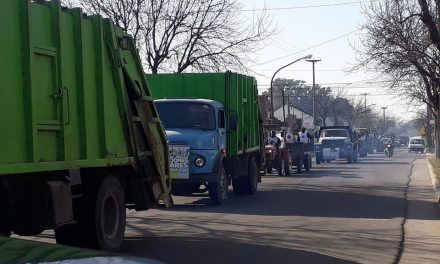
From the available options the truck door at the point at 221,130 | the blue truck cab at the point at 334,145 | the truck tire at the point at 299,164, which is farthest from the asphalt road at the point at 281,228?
the blue truck cab at the point at 334,145

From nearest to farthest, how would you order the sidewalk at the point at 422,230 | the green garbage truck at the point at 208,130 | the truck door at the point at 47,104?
the truck door at the point at 47,104
the sidewalk at the point at 422,230
the green garbage truck at the point at 208,130

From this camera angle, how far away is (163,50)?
29.4 metres

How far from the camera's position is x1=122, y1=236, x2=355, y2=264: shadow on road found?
971 centimetres

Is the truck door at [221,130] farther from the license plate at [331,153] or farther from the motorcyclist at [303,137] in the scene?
the license plate at [331,153]

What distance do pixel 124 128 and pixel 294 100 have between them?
121m

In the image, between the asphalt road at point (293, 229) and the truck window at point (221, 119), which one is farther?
the truck window at point (221, 119)

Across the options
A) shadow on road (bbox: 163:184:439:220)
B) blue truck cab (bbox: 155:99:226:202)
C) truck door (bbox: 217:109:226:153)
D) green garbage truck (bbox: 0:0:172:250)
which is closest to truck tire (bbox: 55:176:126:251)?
green garbage truck (bbox: 0:0:172:250)

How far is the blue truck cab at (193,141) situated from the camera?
53.2ft

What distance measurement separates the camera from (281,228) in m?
13.1

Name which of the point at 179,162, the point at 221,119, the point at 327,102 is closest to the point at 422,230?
the point at 179,162

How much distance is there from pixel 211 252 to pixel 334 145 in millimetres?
34533

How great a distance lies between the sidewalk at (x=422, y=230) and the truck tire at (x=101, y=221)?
374 cm

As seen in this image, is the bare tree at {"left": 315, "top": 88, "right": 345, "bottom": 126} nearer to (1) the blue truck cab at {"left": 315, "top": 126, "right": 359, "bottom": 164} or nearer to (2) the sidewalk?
(1) the blue truck cab at {"left": 315, "top": 126, "right": 359, "bottom": 164}

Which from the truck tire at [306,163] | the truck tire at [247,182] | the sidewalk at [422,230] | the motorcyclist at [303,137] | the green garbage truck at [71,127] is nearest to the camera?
the green garbage truck at [71,127]
